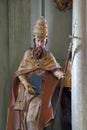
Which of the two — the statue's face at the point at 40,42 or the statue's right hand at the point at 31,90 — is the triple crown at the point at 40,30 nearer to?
the statue's face at the point at 40,42

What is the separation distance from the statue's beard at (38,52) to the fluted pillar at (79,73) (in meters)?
0.28

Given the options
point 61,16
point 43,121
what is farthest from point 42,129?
point 61,16

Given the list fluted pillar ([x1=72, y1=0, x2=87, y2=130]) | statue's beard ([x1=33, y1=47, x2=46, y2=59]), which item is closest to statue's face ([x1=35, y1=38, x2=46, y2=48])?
statue's beard ([x1=33, y1=47, x2=46, y2=59])

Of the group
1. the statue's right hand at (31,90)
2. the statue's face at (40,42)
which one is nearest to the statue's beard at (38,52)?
the statue's face at (40,42)

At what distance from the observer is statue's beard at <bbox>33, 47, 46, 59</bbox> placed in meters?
2.84

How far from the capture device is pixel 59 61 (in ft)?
10.3

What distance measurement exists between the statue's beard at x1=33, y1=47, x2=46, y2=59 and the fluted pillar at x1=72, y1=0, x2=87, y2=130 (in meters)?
0.28

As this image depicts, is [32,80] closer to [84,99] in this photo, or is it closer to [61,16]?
[84,99]

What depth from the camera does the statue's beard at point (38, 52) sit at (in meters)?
2.84

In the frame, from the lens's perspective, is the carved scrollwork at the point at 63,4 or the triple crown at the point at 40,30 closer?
the triple crown at the point at 40,30

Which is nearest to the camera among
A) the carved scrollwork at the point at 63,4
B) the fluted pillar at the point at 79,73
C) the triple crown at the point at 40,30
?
the fluted pillar at the point at 79,73

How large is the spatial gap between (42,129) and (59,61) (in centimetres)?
64

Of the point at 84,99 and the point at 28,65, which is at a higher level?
the point at 28,65

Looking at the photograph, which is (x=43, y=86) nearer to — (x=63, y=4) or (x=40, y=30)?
(x=40, y=30)
